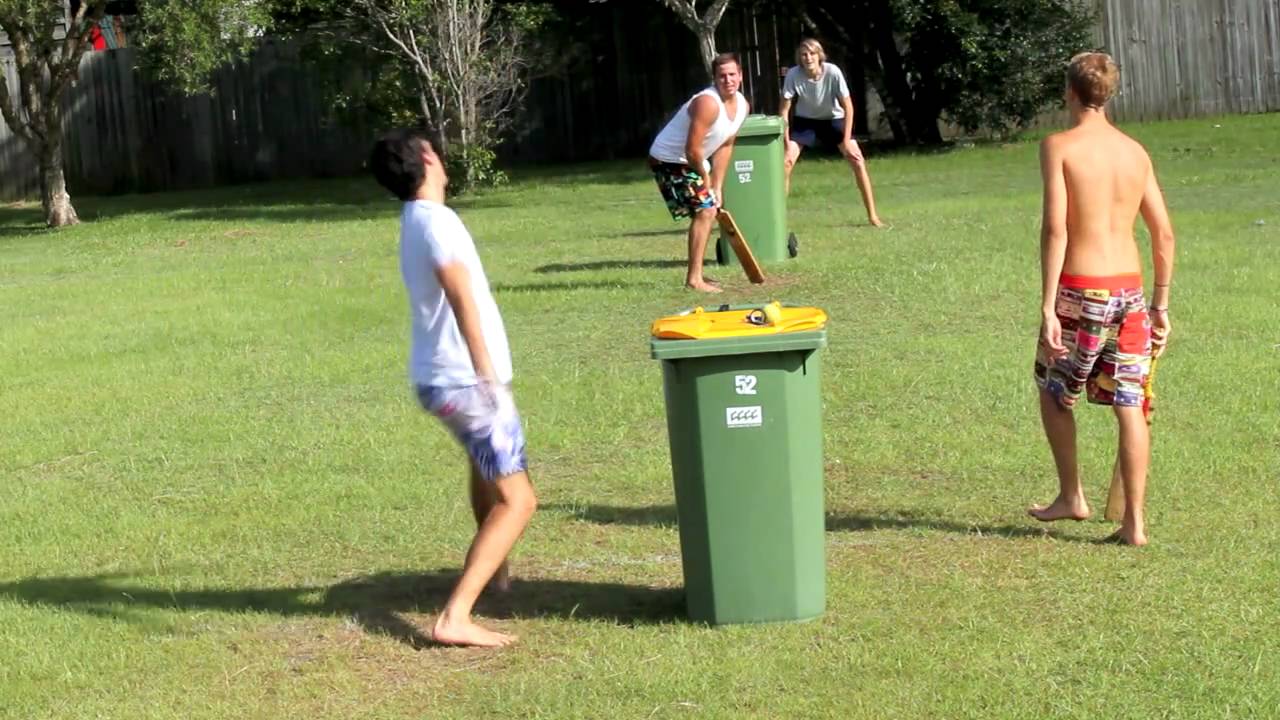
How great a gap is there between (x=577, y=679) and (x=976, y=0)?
19.5m

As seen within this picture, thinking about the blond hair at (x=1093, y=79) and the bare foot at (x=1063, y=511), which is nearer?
the blond hair at (x=1093, y=79)

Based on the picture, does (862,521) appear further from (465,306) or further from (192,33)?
(192,33)

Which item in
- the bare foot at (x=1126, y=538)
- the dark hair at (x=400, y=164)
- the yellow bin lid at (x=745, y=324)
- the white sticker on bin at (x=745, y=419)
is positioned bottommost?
the bare foot at (x=1126, y=538)

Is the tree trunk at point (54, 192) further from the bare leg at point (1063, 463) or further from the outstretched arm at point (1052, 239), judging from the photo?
the outstretched arm at point (1052, 239)

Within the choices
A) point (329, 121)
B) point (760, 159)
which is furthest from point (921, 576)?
point (329, 121)

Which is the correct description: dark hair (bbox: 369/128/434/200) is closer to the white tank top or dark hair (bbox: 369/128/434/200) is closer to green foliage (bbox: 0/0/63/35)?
the white tank top

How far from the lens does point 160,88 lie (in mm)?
28156

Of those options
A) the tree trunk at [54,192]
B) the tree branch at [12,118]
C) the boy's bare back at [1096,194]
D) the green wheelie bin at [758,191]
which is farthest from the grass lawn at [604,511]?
the tree trunk at [54,192]

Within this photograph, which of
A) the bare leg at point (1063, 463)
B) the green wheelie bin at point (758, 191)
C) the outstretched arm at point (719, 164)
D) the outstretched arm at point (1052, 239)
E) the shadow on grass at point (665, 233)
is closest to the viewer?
the outstretched arm at point (1052, 239)

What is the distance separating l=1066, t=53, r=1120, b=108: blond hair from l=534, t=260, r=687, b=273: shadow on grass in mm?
7781

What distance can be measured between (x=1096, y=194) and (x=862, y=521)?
1608 mm

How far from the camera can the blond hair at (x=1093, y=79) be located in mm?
6180

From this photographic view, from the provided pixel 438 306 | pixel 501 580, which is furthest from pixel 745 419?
pixel 501 580

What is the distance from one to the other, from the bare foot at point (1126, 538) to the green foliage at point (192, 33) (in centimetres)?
1523
